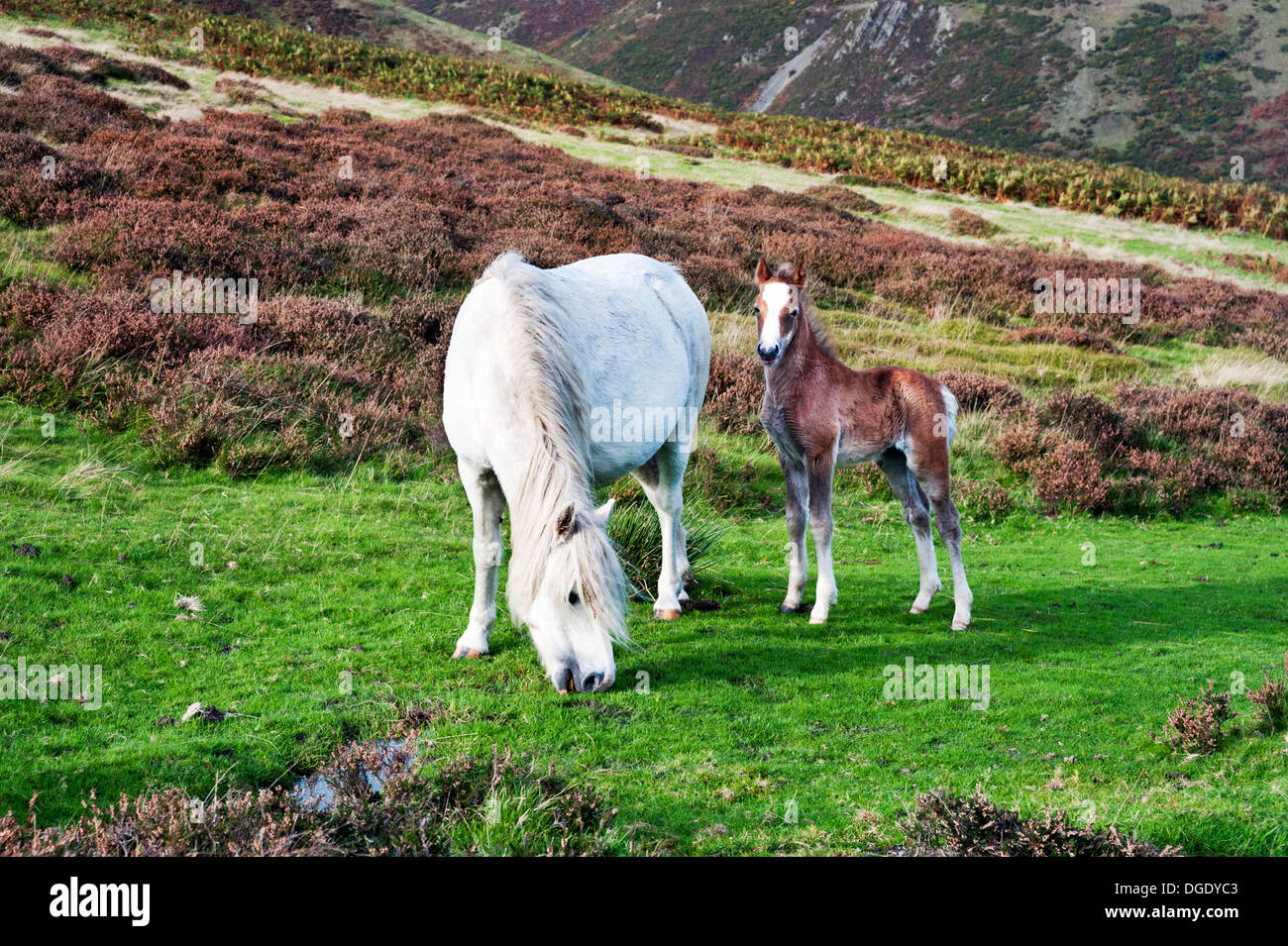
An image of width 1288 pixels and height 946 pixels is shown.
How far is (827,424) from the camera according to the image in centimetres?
708

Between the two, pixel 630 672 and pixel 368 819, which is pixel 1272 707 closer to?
Result: pixel 630 672

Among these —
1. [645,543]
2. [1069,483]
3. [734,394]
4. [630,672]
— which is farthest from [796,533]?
[1069,483]

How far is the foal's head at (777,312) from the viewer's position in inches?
269

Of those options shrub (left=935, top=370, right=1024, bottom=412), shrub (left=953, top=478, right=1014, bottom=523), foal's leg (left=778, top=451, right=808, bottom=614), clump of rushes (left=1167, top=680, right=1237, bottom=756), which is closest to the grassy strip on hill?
shrub (left=935, top=370, right=1024, bottom=412)

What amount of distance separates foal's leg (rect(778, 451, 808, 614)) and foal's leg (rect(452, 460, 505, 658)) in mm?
2549

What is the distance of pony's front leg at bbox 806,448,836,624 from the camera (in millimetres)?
7043

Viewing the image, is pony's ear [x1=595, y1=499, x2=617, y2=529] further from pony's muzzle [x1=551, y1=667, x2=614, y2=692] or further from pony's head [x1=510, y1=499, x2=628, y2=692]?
pony's muzzle [x1=551, y1=667, x2=614, y2=692]

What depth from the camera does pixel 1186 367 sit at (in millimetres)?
18828

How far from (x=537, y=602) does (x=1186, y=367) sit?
1879cm

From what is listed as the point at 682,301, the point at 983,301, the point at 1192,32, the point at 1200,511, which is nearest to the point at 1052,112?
the point at 1192,32

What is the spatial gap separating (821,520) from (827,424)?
764 mm

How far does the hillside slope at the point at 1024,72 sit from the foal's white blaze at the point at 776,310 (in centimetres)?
7754
